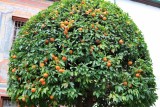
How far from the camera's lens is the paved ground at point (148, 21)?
11883 millimetres

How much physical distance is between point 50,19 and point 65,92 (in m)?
1.83

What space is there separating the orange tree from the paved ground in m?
4.98

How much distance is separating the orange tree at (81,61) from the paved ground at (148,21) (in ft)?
16.3

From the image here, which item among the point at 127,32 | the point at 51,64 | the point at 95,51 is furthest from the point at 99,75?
the point at 127,32

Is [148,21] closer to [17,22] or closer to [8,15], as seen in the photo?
[17,22]

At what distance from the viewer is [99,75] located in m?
5.96

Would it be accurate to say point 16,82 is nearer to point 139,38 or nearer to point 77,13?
point 77,13

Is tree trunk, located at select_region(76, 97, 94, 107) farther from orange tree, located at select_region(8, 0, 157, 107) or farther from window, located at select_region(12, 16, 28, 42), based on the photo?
window, located at select_region(12, 16, 28, 42)

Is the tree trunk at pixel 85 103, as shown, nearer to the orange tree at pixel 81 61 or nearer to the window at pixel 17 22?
the orange tree at pixel 81 61

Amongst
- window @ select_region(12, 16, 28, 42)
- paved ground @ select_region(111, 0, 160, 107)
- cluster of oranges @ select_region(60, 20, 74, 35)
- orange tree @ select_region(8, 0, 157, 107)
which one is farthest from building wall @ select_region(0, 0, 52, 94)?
cluster of oranges @ select_region(60, 20, 74, 35)

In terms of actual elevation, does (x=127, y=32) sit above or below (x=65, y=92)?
above

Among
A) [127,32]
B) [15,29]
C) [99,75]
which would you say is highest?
[127,32]

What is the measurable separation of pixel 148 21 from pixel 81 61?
22.2ft

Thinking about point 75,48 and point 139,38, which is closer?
point 75,48
